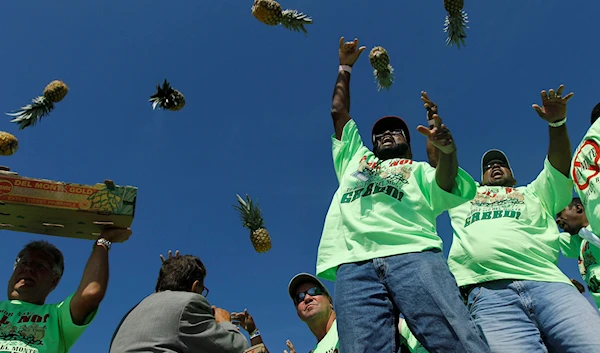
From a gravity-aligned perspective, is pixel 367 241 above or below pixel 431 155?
below

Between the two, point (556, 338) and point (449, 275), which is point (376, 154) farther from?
point (556, 338)

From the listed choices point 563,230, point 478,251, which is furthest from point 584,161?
point 563,230

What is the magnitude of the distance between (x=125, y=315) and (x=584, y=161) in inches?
150

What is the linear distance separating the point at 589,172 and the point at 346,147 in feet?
6.42

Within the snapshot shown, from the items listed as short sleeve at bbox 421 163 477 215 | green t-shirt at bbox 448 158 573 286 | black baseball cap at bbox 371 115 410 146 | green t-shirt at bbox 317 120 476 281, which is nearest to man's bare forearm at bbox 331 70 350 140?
black baseball cap at bbox 371 115 410 146

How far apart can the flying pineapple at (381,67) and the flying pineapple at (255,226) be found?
4170 millimetres

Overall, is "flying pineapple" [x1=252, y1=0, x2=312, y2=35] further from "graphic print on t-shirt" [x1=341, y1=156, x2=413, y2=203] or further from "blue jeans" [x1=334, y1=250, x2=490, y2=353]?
"blue jeans" [x1=334, y1=250, x2=490, y2=353]

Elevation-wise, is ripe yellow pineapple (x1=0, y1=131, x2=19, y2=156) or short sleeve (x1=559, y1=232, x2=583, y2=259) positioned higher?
ripe yellow pineapple (x1=0, y1=131, x2=19, y2=156)

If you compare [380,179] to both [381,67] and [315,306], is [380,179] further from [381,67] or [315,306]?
[381,67]

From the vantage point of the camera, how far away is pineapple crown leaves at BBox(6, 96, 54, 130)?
22.5 ft

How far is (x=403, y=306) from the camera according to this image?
122 inches

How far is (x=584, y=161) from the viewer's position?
3406 millimetres

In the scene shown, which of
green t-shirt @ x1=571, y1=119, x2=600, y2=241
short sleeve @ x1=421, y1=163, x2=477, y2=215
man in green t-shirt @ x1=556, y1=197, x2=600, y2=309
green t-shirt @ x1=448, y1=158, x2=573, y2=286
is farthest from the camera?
man in green t-shirt @ x1=556, y1=197, x2=600, y2=309

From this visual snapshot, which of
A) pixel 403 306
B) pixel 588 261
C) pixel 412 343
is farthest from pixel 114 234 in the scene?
pixel 588 261
